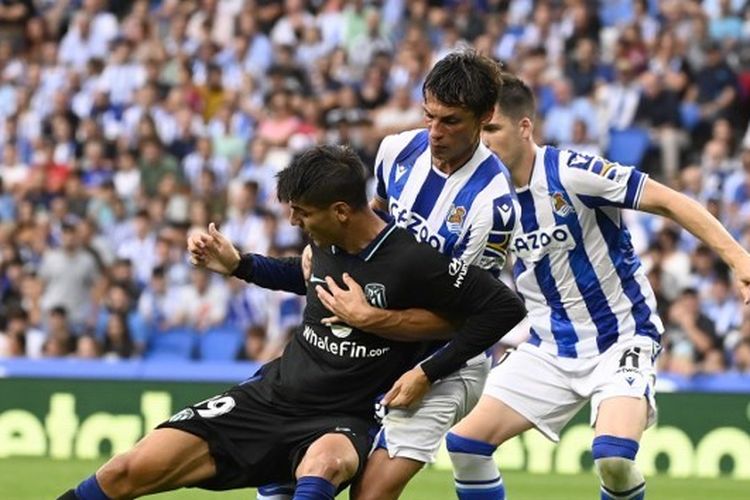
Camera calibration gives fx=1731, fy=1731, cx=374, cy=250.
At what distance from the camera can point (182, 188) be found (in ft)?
60.5

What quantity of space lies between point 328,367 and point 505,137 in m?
1.75

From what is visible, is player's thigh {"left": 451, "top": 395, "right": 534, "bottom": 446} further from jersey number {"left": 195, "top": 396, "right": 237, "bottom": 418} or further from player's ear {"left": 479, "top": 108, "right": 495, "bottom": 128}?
player's ear {"left": 479, "top": 108, "right": 495, "bottom": 128}

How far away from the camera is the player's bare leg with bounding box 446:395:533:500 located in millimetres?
8188

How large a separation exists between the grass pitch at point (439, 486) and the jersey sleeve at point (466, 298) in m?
4.43

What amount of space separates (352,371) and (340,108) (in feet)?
38.6

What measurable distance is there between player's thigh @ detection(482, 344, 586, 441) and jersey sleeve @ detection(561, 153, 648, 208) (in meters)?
0.88

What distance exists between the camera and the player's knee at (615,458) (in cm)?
791

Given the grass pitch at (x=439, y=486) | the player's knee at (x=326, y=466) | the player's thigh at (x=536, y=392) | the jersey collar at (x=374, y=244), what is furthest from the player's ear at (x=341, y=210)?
the grass pitch at (x=439, y=486)

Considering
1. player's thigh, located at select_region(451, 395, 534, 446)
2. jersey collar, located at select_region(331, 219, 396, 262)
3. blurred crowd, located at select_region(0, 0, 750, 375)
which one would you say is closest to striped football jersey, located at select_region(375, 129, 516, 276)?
jersey collar, located at select_region(331, 219, 396, 262)

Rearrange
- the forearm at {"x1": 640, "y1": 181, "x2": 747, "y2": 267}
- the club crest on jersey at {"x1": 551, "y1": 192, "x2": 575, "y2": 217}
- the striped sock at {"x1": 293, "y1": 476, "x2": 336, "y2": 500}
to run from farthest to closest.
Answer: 1. the club crest on jersey at {"x1": 551, "y1": 192, "x2": 575, "y2": 217}
2. the forearm at {"x1": 640, "y1": 181, "x2": 747, "y2": 267}
3. the striped sock at {"x1": 293, "y1": 476, "x2": 336, "y2": 500}

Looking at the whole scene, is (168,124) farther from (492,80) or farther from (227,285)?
(492,80)

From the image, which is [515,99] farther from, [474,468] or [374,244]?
[474,468]

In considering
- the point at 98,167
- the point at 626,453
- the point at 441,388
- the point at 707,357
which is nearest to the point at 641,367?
the point at 626,453

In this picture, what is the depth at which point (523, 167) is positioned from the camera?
8.48m
